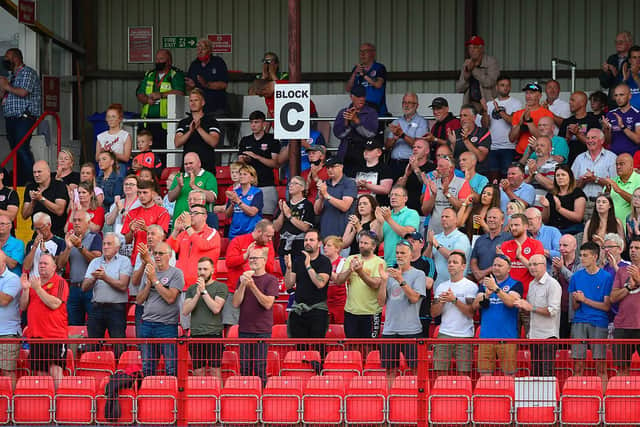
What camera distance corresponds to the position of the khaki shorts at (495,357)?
10.8 meters

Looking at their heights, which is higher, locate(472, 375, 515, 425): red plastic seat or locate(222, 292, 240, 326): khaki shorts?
locate(222, 292, 240, 326): khaki shorts

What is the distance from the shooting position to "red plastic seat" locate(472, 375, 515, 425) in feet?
34.4

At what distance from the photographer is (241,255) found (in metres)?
13.7

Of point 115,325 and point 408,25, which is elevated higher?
point 408,25

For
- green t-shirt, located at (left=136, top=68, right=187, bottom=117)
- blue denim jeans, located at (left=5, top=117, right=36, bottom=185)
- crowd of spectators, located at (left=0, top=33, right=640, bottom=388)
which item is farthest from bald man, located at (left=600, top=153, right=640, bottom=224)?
blue denim jeans, located at (left=5, top=117, right=36, bottom=185)

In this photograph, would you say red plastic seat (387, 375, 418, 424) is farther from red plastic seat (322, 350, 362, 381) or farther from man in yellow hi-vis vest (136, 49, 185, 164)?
man in yellow hi-vis vest (136, 49, 185, 164)

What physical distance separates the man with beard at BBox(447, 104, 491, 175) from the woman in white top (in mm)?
4695

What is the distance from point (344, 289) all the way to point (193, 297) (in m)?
2.08

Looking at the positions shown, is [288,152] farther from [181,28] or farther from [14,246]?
[181,28]

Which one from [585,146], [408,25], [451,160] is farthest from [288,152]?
[408,25]

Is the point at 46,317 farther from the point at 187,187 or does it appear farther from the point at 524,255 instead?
the point at 524,255

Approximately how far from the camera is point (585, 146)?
53.3ft

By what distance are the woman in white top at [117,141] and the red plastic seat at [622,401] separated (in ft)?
28.4

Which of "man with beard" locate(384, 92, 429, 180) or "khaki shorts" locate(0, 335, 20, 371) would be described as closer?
"khaki shorts" locate(0, 335, 20, 371)
